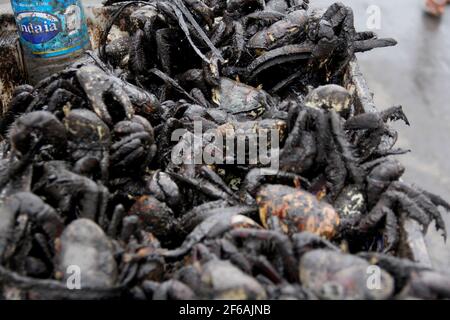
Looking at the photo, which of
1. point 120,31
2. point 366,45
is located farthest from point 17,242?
point 120,31

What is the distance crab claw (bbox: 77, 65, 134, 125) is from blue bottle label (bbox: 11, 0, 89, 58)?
950 millimetres

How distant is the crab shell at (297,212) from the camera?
1.58 meters

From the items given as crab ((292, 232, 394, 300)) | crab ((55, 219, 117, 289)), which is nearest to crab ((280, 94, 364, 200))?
crab ((292, 232, 394, 300))

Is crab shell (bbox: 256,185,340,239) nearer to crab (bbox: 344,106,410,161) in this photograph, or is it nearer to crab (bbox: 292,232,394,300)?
crab (bbox: 292,232,394,300)

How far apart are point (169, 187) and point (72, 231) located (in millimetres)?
504

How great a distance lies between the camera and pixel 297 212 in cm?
160

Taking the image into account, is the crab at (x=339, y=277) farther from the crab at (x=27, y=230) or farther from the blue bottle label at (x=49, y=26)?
the blue bottle label at (x=49, y=26)

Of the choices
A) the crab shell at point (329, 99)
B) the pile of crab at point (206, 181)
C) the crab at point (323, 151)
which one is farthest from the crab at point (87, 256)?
the crab shell at point (329, 99)

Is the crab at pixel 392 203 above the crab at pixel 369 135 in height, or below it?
below

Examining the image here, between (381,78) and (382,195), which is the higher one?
(382,195)

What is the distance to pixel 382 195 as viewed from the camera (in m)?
1.73

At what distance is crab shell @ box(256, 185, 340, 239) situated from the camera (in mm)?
1578

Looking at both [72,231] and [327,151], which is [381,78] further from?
[72,231]

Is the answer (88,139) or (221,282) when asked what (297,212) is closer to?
(221,282)
